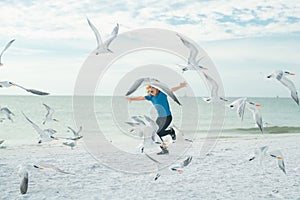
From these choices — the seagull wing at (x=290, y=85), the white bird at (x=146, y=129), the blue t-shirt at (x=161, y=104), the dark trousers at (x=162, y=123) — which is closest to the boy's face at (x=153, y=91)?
the blue t-shirt at (x=161, y=104)

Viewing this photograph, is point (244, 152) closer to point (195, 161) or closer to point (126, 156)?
point (195, 161)

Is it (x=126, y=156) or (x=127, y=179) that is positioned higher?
(x=126, y=156)

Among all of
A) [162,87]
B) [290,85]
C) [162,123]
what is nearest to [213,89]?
[162,87]

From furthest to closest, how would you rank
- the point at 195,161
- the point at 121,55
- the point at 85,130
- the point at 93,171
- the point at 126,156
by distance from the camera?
1. the point at 85,130
2. the point at 126,156
3. the point at 195,161
4. the point at 93,171
5. the point at 121,55

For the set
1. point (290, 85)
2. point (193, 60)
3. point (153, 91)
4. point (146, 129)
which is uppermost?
point (193, 60)

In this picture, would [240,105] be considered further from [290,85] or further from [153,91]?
[153,91]

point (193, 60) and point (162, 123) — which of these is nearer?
point (193, 60)

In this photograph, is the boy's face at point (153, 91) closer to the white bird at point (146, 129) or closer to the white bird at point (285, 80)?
the white bird at point (146, 129)

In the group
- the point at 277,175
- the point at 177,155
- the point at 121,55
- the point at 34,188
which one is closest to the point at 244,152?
the point at 177,155

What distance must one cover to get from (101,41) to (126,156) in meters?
2.84

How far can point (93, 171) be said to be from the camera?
5355 millimetres

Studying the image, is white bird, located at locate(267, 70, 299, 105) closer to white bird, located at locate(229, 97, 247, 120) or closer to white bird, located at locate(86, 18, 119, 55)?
white bird, located at locate(229, 97, 247, 120)

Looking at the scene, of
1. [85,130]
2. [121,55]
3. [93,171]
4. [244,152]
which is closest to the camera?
[121,55]

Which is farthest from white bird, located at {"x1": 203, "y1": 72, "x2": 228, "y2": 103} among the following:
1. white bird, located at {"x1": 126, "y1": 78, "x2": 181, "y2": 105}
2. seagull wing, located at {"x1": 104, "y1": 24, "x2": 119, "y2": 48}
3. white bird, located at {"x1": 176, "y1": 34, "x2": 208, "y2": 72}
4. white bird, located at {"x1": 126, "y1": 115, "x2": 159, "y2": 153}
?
seagull wing, located at {"x1": 104, "y1": 24, "x2": 119, "y2": 48}
